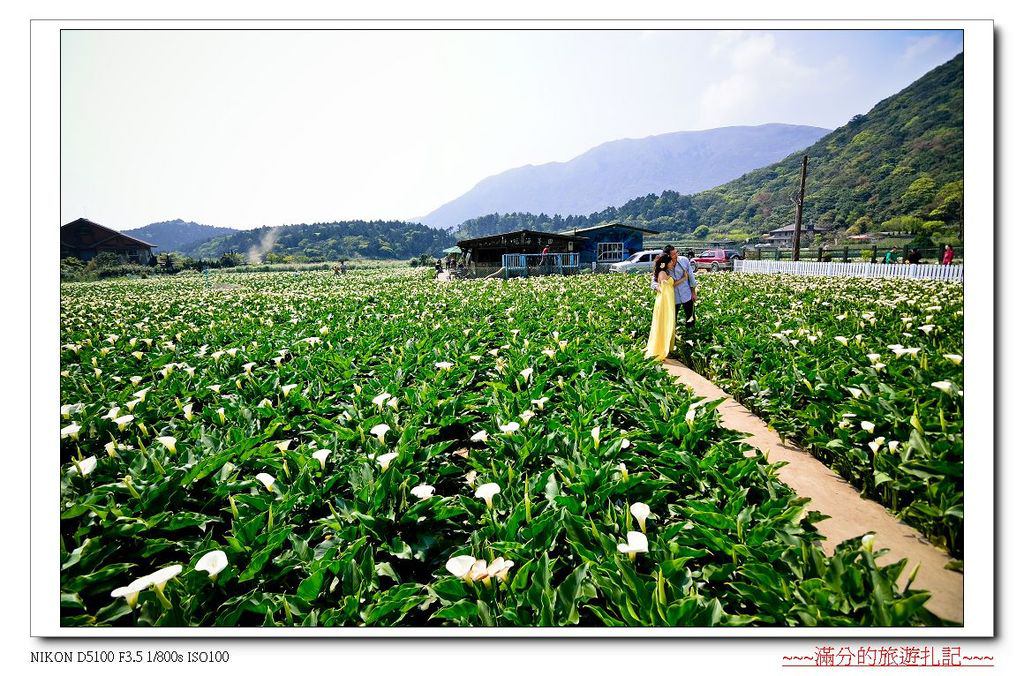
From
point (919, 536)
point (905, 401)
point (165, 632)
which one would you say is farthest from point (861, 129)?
point (165, 632)

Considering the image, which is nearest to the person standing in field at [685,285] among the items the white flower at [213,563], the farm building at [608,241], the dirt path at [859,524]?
the dirt path at [859,524]

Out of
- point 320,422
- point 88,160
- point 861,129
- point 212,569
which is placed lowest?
point 212,569

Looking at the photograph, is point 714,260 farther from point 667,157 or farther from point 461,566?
point 461,566

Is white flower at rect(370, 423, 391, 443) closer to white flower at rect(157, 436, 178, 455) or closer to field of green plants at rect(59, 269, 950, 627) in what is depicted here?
field of green plants at rect(59, 269, 950, 627)

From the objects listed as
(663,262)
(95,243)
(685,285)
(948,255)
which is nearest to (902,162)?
(948,255)

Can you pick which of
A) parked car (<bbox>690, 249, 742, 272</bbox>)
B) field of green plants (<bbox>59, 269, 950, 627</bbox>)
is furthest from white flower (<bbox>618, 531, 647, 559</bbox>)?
parked car (<bbox>690, 249, 742, 272</bbox>)

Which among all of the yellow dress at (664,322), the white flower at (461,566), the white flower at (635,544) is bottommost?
the white flower at (461,566)

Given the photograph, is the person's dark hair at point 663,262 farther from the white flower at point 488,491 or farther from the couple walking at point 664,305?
the white flower at point 488,491

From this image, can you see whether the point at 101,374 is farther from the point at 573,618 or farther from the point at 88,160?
the point at 573,618
